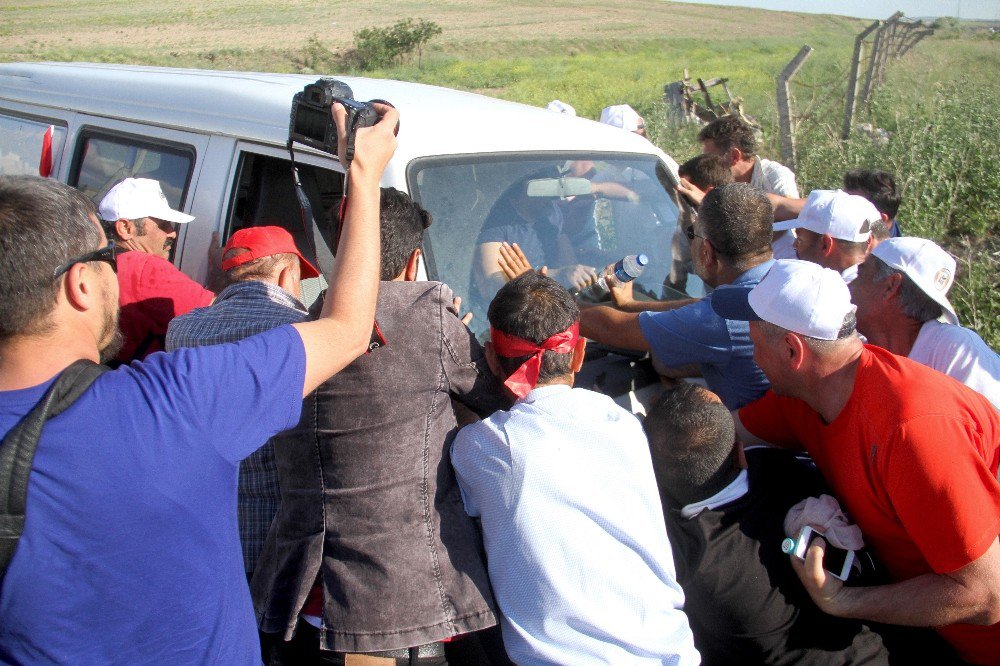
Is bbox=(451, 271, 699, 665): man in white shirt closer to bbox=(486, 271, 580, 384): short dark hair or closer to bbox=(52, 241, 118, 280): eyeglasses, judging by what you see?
bbox=(486, 271, 580, 384): short dark hair

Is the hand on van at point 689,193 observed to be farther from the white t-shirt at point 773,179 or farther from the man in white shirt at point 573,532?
the man in white shirt at point 573,532

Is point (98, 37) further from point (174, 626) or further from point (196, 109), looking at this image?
point (174, 626)

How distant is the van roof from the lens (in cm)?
309

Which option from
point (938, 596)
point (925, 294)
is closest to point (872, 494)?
point (938, 596)

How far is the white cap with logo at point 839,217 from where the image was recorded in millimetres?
3562

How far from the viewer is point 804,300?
2250 millimetres

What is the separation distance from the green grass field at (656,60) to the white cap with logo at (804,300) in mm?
3930

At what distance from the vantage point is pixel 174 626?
59.0 inches

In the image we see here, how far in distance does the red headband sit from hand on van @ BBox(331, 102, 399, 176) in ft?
1.85

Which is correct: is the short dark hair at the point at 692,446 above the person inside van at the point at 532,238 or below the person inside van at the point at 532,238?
below

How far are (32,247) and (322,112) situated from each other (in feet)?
3.14

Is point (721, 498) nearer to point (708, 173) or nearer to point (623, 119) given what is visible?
point (708, 173)

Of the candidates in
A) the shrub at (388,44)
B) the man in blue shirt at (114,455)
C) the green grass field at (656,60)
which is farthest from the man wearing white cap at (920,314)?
the shrub at (388,44)

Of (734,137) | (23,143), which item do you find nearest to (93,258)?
(23,143)
